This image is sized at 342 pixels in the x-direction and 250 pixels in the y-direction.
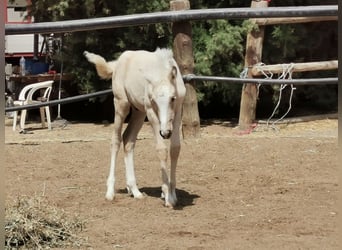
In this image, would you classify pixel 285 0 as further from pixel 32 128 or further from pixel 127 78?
pixel 127 78

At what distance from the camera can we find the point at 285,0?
10406 mm

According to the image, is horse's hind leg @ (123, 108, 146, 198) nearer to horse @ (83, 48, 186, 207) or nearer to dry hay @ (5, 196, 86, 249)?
horse @ (83, 48, 186, 207)

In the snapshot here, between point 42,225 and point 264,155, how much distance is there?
332 cm

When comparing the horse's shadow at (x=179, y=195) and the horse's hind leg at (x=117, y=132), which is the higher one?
the horse's hind leg at (x=117, y=132)

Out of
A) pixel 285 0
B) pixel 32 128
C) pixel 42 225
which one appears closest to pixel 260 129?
pixel 285 0

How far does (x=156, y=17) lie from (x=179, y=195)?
2067 mm

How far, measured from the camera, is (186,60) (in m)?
7.04

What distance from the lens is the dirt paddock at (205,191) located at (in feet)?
12.7

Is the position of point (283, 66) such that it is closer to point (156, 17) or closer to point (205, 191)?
point (156, 17)

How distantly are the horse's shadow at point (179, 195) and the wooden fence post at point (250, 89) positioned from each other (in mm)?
3915

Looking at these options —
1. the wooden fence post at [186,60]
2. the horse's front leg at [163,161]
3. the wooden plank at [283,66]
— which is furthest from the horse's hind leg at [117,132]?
the wooden plank at [283,66]

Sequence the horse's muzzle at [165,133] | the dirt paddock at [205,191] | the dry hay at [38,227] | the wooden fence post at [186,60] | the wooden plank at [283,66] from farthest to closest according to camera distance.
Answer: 1. the wooden plank at [283,66]
2. the wooden fence post at [186,60]
3. the horse's muzzle at [165,133]
4. the dirt paddock at [205,191]
5. the dry hay at [38,227]

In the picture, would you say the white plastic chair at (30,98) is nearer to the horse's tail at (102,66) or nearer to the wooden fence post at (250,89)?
the wooden fence post at (250,89)

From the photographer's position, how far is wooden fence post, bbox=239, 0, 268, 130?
906cm
